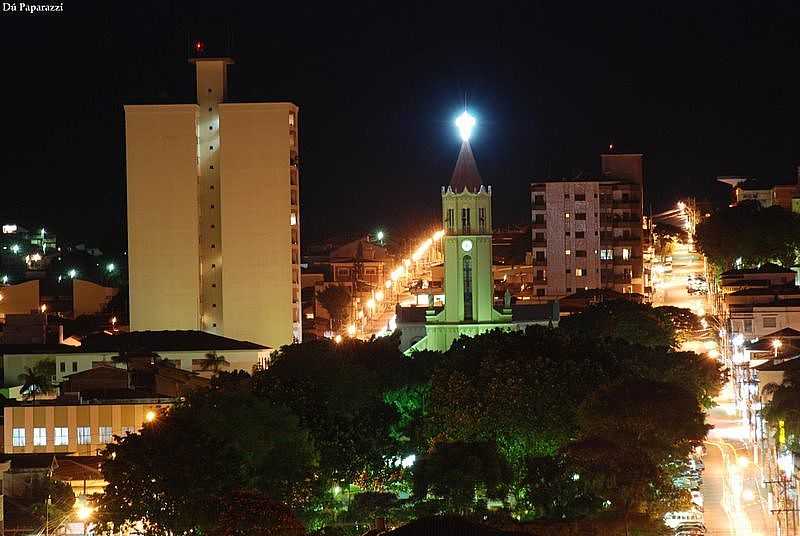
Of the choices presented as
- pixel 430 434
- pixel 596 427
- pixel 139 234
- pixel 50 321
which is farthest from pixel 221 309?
pixel 596 427

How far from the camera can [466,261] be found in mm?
96125

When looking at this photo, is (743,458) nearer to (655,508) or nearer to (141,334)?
(655,508)

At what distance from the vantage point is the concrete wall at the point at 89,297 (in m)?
128

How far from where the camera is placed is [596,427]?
5903 centimetres

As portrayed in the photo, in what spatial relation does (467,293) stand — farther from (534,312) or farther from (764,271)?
(764,271)

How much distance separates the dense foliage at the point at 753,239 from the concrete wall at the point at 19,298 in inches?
1522

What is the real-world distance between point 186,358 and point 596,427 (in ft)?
126

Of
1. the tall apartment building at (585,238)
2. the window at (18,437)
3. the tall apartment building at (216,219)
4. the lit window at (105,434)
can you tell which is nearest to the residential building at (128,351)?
the tall apartment building at (216,219)

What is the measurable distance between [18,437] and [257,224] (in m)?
31.6

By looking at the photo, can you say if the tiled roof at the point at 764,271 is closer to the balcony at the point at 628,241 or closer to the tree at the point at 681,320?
the tree at the point at 681,320

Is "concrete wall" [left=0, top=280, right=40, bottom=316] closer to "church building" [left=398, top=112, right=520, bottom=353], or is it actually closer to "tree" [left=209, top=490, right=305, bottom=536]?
"church building" [left=398, top=112, right=520, bottom=353]

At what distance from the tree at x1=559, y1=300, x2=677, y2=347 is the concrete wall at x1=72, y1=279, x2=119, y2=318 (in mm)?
37042

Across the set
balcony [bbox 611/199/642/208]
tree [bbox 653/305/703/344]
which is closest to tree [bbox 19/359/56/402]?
tree [bbox 653/305/703/344]

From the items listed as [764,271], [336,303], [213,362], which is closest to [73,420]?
[213,362]
